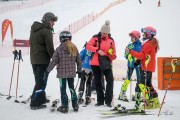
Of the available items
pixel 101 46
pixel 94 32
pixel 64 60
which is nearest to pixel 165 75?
pixel 101 46

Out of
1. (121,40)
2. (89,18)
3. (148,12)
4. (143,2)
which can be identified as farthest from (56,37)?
(143,2)

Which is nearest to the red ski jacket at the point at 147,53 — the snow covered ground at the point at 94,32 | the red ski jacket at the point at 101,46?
the red ski jacket at the point at 101,46

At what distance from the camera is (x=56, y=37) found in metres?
30.1

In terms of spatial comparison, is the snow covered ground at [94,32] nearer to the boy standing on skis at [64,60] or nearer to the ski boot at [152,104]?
the ski boot at [152,104]

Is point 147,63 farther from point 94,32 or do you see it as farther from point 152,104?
point 94,32

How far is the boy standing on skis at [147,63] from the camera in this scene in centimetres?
803

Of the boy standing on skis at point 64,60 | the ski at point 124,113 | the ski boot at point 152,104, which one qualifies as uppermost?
the boy standing on skis at point 64,60

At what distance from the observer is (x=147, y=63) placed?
7.98m

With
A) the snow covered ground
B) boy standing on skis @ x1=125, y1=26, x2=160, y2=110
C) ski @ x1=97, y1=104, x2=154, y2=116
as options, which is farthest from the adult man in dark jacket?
boy standing on skis @ x1=125, y1=26, x2=160, y2=110

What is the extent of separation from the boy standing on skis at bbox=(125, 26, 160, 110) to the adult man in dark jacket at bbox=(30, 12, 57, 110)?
178 centimetres

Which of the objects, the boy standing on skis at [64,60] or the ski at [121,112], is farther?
the boy standing on skis at [64,60]

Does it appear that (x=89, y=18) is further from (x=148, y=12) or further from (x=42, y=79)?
(x=42, y=79)

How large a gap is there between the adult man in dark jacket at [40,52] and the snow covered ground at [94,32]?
1.20 feet

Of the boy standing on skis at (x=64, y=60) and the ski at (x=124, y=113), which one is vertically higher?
the boy standing on skis at (x=64, y=60)
